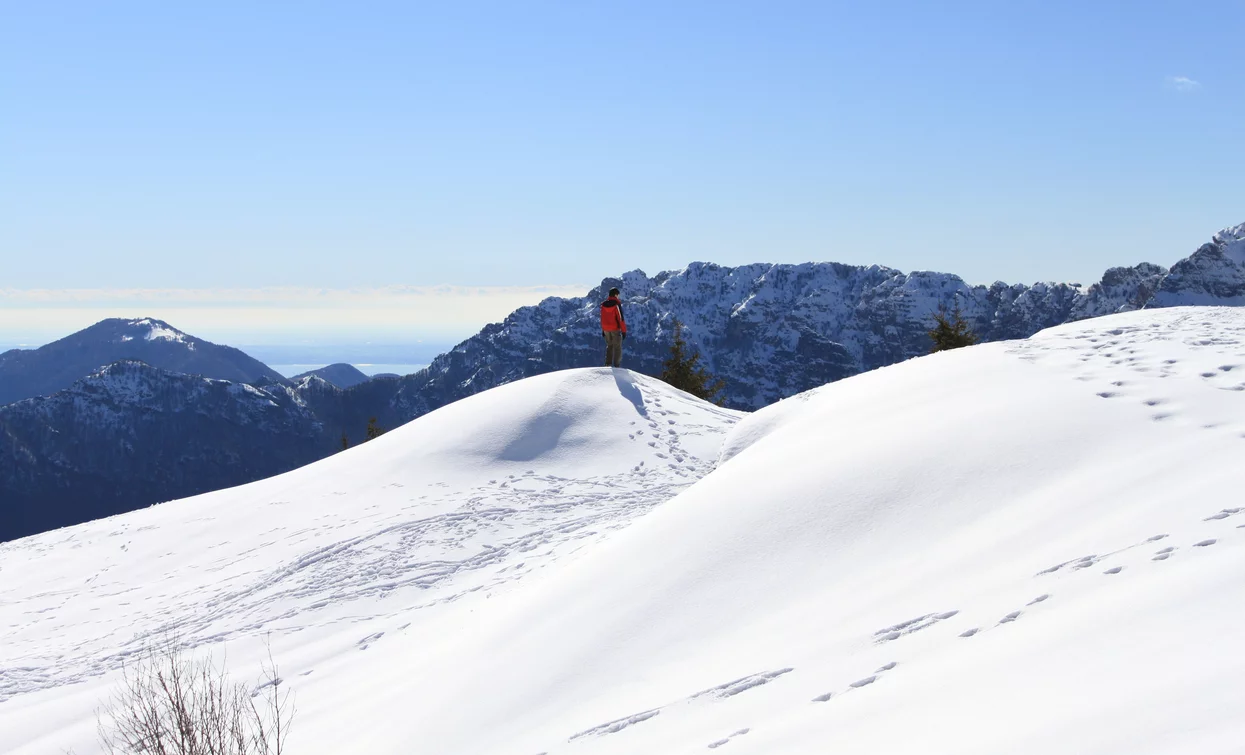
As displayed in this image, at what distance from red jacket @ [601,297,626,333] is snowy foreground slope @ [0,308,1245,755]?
5.12 meters

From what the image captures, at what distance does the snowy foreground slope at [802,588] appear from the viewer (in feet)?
17.3

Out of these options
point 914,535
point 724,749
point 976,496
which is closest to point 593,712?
point 724,749

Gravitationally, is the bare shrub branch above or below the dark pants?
below

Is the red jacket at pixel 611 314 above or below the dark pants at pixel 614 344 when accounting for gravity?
above

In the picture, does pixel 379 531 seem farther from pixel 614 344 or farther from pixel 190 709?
pixel 614 344

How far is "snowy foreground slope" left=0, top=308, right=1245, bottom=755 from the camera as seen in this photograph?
5.27m

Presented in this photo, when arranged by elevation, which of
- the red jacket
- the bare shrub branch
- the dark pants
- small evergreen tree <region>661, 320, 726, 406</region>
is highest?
the red jacket

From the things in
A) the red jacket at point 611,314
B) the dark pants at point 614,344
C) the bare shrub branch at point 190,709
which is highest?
the red jacket at point 611,314

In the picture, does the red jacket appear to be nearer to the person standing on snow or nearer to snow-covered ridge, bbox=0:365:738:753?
the person standing on snow

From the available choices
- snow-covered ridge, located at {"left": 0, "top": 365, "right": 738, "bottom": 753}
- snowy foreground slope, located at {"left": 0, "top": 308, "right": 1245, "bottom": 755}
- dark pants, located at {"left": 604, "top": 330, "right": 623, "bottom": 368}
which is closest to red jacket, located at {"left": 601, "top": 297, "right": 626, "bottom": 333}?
dark pants, located at {"left": 604, "top": 330, "right": 623, "bottom": 368}

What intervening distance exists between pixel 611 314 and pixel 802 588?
15.3 metres

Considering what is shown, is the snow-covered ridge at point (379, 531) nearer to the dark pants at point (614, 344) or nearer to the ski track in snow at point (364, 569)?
the ski track in snow at point (364, 569)

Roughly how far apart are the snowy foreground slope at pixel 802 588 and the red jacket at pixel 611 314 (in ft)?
16.8

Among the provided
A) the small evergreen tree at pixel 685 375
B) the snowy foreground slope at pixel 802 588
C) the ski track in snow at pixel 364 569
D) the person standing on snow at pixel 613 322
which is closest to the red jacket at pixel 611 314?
the person standing on snow at pixel 613 322
